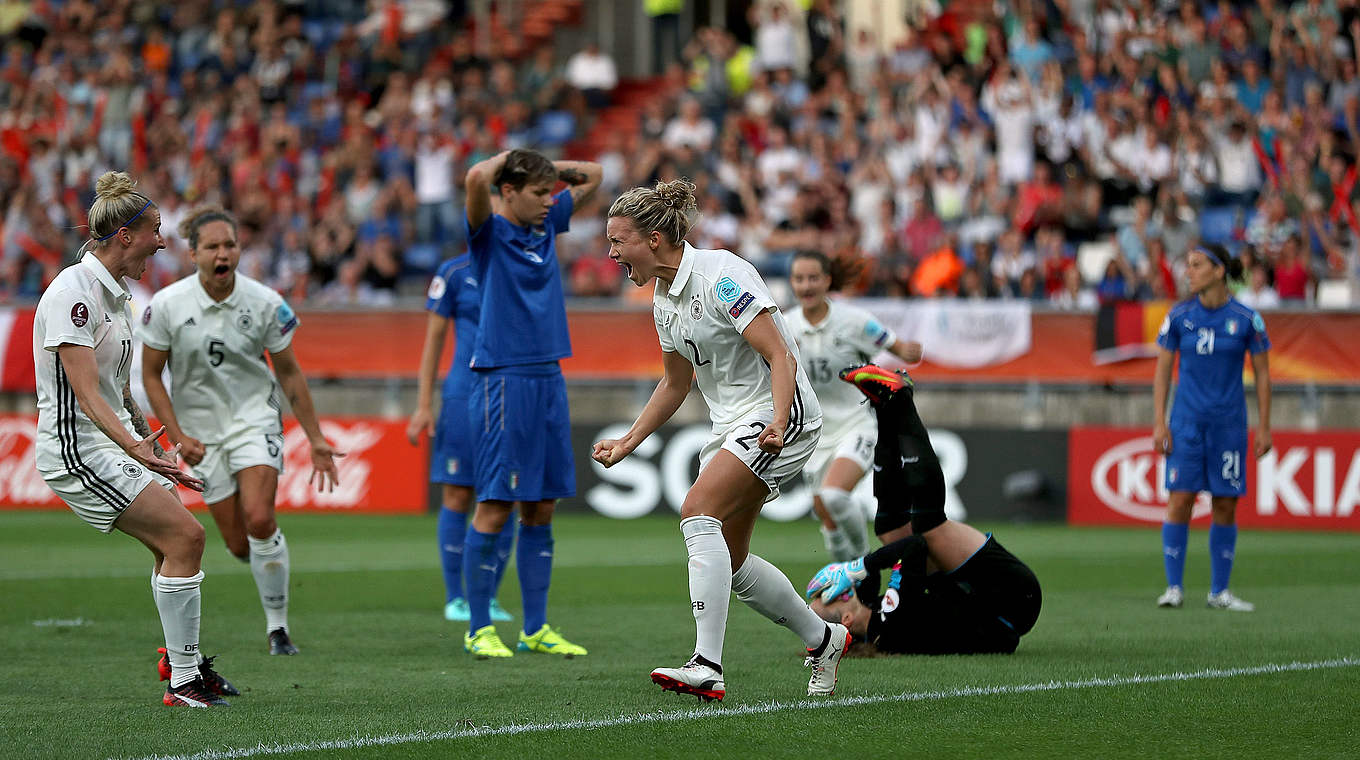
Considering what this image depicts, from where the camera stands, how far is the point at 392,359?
64.2 feet

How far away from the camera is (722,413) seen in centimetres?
688

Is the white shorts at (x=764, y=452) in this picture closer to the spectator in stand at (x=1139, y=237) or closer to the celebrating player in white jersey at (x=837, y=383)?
the celebrating player in white jersey at (x=837, y=383)

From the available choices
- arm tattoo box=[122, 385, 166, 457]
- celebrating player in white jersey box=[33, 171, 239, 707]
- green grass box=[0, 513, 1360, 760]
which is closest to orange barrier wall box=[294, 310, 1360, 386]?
green grass box=[0, 513, 1360, 760]

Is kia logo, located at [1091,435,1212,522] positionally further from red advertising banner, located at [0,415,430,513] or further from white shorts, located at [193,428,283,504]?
white shorts, located at [193,428,283,504]

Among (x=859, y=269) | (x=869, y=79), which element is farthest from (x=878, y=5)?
(x=859, y=269)

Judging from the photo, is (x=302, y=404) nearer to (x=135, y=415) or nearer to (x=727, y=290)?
(x=135, y=415)

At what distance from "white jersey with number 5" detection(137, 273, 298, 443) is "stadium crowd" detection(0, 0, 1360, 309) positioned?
8.65m

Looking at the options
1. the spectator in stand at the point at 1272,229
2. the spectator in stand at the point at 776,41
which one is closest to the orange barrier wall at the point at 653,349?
the spectator in stand at the point at 1272,229

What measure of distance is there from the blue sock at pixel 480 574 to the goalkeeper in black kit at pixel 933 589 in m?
1.79

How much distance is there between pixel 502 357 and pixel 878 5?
19.7 meters

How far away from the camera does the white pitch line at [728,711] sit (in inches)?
227

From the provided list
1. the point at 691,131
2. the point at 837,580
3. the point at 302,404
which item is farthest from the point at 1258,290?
the point at 302,404

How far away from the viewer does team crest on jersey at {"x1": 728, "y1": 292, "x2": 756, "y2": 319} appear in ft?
21.5

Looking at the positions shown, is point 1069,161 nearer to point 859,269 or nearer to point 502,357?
point 859,269
